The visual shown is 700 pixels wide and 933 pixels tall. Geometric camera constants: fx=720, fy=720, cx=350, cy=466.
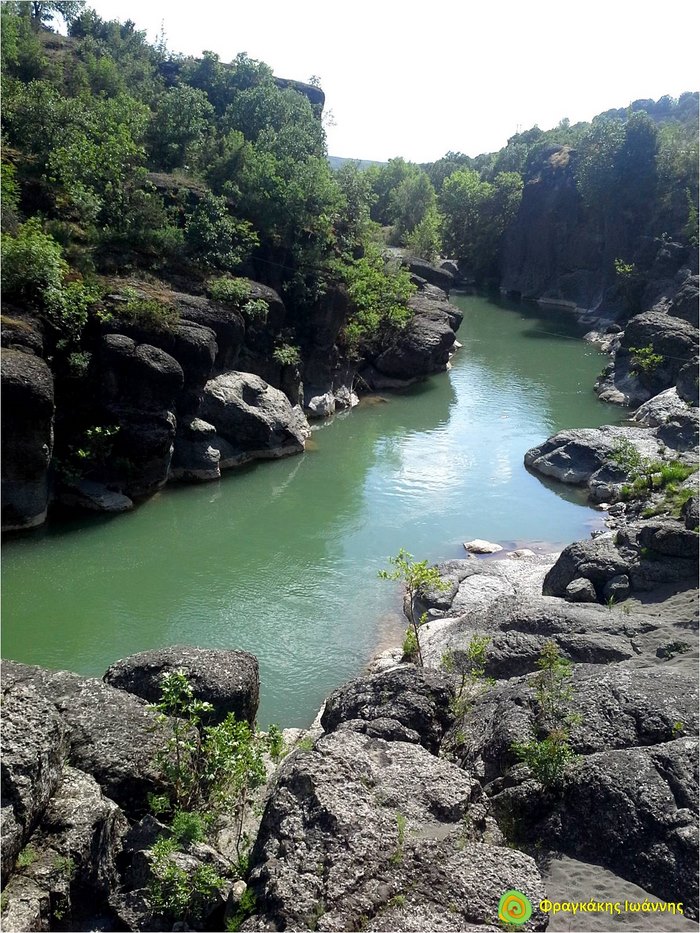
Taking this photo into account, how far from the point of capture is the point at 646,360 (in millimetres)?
33781

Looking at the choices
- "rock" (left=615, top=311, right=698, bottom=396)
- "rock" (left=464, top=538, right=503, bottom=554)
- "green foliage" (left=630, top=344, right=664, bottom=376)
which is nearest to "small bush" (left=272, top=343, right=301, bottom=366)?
"rock" (left=464, top=538, right=503, bottom=554)

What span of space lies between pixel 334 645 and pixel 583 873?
877 cm

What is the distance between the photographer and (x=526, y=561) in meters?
19.0

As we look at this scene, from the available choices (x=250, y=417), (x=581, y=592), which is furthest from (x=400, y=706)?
(x=250, y=417)

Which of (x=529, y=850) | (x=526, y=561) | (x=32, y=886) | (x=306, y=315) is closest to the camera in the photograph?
(x=32, y=886)

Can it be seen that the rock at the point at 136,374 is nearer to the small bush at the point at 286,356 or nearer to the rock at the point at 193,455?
the rock at the point at 193,455

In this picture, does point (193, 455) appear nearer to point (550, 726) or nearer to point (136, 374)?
point (136, 374)

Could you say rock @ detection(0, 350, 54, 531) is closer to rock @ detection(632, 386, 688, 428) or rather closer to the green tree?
the green tree

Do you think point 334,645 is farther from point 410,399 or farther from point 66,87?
point 66,87

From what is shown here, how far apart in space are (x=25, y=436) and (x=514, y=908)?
1650 cm

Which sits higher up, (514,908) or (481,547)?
(514,908)

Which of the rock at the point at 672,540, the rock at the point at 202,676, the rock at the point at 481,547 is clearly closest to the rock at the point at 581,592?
the rock at the point at 672,540

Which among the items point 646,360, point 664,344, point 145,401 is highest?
point 664,344

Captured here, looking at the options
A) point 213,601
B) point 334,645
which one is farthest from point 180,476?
point 334,645
